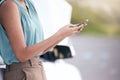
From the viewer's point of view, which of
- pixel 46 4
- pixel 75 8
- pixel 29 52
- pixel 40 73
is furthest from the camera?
pixel 75 8

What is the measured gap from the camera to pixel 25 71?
1.79 metres

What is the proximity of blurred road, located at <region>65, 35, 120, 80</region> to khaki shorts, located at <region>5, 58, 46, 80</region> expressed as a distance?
2.09 m

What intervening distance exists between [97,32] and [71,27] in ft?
7.50

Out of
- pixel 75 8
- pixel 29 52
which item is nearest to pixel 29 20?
pixel 29 52

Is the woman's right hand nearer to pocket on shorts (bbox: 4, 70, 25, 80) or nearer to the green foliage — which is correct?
pocket on shorts (bbox: 4, 70, 25, 80)

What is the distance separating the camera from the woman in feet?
5.60

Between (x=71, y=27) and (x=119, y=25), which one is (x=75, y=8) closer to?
(x=119, y=25)

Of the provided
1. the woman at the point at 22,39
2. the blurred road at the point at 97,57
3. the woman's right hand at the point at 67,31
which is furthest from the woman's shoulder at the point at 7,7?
the blurred road at the point at 97,57

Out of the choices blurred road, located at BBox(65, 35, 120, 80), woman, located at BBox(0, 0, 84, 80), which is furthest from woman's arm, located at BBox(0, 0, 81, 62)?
blurred road, located at BBox(65, 35, 120, 80)

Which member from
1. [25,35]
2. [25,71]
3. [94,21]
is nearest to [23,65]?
[25,71]

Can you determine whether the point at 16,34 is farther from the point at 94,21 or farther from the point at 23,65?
the point at 94,21

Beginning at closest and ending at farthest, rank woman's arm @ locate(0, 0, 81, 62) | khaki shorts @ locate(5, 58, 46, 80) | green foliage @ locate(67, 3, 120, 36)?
woman's arm @ locate(0, 0, 81, 62)
khaki shorts @ locate(5, 58, 46, 80)
green foliage @ locate(67, 3, 120, 36)

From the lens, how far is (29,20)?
70.9 inches

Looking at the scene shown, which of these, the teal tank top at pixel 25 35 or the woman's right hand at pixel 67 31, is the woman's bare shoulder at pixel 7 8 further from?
the woman's right hand at pixel 67 31
